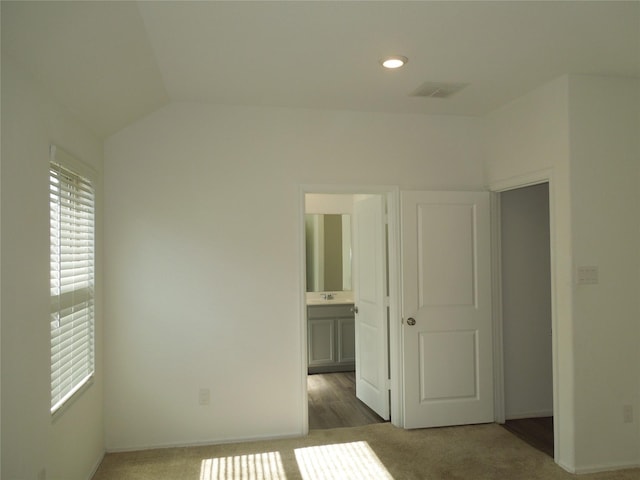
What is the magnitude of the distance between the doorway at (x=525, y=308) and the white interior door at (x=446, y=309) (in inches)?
9.5

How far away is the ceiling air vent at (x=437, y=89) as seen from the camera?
336cm

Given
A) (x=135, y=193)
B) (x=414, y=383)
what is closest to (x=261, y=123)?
(x=135, y=193)

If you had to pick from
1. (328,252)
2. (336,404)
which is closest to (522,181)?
(336,404)

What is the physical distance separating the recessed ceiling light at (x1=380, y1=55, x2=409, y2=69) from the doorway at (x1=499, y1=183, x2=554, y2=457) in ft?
5.89

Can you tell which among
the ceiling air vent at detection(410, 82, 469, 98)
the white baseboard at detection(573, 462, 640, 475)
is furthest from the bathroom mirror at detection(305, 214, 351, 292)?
the white baseboard at detection(573, 462, 640, 475)

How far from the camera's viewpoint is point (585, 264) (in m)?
3.20

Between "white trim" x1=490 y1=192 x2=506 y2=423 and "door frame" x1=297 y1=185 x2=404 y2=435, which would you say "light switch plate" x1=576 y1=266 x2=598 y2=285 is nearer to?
"white trim" x1=490 y1=192 x2=506 y2=423

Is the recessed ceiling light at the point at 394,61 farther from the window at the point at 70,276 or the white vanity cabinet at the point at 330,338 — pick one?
the white vanity cabinet at the point at 330,338

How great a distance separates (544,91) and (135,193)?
3096 mm

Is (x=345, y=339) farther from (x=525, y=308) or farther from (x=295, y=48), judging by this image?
(x=295, y=48)

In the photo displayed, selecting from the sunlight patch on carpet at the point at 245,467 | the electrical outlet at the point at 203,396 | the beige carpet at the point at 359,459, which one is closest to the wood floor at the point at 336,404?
the beige carpet at the point at 359,459

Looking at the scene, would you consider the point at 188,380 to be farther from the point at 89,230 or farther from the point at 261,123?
the point at 261,123

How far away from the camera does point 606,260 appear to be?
10.6 feet

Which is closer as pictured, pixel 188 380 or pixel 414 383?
pixel 188 380
